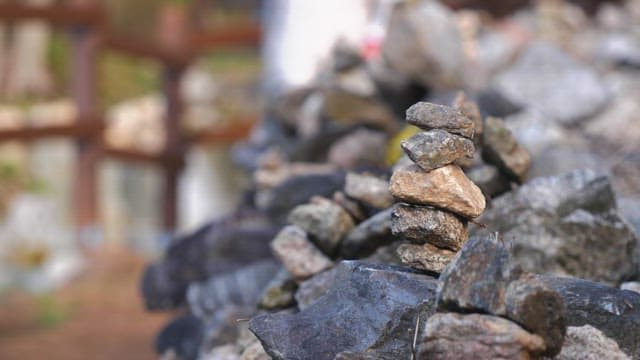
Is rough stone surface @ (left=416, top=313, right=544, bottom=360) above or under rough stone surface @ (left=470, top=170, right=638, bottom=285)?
under

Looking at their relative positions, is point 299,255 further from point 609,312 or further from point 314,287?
point 609,312

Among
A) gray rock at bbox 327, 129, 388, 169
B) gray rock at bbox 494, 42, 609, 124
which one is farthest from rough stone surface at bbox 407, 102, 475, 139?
gray rock at bbox 494, 42, 609, 124

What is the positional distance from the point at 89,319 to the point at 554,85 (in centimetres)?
325

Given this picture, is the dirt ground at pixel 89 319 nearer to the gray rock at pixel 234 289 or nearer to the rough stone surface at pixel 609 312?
the gray rock at pixel 234 289

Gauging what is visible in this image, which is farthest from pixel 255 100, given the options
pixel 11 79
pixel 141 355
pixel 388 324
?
pixel 388 324

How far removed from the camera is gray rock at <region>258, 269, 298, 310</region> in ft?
6.66

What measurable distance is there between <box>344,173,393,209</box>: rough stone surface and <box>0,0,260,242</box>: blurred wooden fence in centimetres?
428

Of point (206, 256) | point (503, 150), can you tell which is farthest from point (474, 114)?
point (206, 256)

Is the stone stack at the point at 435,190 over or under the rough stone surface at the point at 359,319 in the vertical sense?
over

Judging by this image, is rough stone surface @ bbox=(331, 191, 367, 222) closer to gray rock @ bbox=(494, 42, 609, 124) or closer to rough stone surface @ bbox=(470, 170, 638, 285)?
rough stone surface @ bbox=(470, 170, 638, 285)

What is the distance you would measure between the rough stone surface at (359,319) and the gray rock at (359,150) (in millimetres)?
1193

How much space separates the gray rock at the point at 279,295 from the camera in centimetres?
203

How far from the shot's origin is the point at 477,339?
1303mm

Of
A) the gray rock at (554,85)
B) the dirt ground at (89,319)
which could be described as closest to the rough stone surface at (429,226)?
the gray rock at (554,85)
